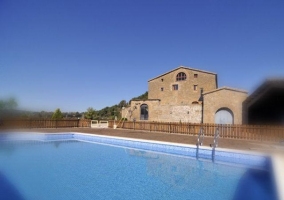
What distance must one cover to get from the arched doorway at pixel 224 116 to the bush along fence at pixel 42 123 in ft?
45.8

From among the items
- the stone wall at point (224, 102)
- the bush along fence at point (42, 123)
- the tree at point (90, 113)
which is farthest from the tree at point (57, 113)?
the stone wall at point (224, 102)

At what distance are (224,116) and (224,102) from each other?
1.45 m

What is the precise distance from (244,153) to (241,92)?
42.5ft

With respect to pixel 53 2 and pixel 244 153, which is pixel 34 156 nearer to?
pixel 244 153

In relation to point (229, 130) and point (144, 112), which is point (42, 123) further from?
point (229, 130)

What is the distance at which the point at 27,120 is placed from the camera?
17672 mm

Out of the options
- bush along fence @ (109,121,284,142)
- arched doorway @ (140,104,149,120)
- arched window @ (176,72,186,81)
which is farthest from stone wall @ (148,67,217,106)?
bush along fence @ (109,121,284,142)

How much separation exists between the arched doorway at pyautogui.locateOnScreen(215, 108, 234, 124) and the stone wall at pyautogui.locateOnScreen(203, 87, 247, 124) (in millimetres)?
314

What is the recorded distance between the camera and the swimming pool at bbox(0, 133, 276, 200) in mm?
5008

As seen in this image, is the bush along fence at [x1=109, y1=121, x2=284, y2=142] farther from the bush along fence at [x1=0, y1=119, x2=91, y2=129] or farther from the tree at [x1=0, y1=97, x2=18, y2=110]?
the tree at [x1=0, y1=97, x2=18, y2=110]

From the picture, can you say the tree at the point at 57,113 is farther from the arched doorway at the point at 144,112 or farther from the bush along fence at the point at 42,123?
the arched doorway at the point at 144,112

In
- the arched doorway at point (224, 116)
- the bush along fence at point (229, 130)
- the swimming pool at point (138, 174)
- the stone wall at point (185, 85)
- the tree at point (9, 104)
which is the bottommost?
the swimming pool at point (138, 174)

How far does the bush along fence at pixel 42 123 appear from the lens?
16.5 m

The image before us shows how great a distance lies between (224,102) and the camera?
19656 millimetres
